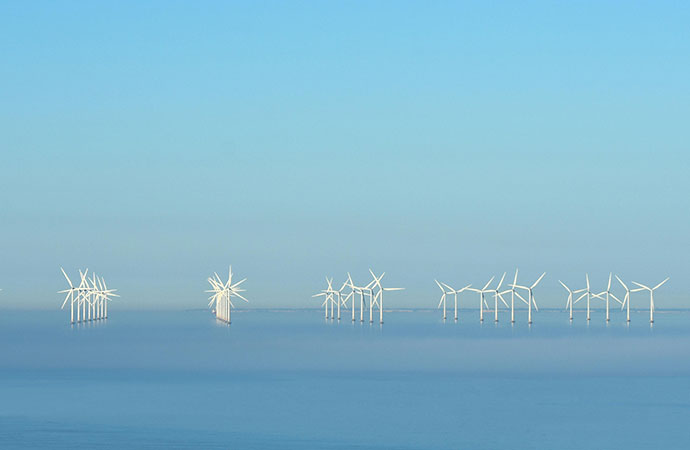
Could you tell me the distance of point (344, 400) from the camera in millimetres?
93938

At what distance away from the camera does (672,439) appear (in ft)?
237

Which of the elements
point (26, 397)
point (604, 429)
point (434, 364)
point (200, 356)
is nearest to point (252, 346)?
point (200, 356)

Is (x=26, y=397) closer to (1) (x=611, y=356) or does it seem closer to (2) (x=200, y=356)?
(2) (x=200, y=356)

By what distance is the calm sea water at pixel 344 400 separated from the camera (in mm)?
71688

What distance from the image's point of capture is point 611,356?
15700cm

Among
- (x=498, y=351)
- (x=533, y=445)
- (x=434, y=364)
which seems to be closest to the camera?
(x=533, y=445)

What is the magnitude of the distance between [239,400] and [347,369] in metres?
37.6

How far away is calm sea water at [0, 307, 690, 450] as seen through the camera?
71688 millimetres

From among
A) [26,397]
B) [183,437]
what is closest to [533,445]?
[183,437]

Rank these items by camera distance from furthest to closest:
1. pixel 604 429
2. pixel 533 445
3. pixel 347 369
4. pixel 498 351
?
pixel 498 351 < pixel 347 369 < pixel 604 429 < pixel 533 445

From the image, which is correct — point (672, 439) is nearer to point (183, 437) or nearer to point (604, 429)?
point (604, 429)

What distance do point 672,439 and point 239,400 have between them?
34.4 m

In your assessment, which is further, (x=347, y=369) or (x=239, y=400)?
(x=347, y=369)

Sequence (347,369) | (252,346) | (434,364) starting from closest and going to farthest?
1. (347,369)
2. (434,364)
3. (252,346)
